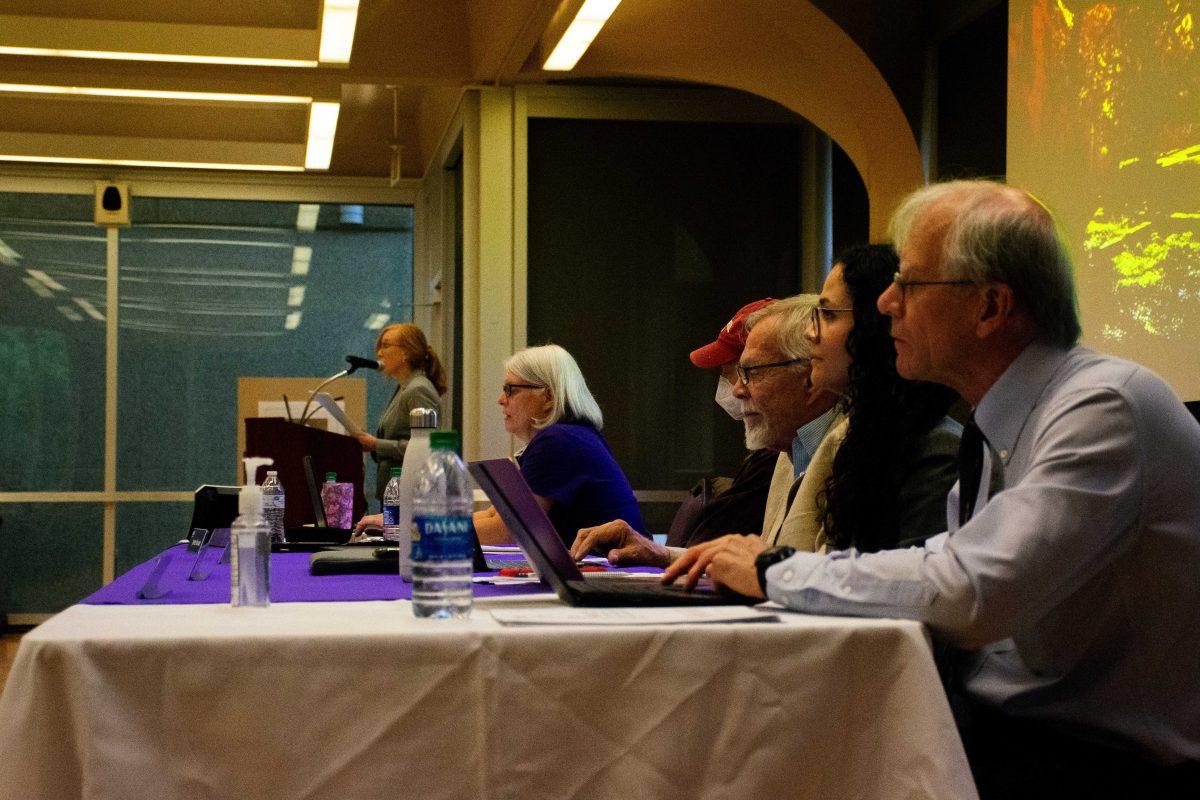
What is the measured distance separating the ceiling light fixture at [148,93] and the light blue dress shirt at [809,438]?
14.5 ft

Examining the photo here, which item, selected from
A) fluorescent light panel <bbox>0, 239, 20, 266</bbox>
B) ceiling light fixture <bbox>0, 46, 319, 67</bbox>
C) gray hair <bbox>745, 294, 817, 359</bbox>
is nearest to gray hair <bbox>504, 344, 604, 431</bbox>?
gray hair <bbox>745, 294, 817, 359</bbox>

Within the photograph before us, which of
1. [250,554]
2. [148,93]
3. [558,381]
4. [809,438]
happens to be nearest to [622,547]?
[809,438]

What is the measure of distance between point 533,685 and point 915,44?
4.68m

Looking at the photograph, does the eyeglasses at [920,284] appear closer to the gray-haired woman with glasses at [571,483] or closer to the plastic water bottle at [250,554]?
the plastic water bottle at [250,554]

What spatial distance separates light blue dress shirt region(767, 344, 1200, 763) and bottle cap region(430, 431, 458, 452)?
0.43 meters

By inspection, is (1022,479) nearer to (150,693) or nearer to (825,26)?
(150,693)

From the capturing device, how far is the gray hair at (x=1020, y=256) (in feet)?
5.91

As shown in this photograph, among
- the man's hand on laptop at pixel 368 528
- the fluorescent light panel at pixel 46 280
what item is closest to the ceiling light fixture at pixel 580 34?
the man's hand on laptop at pixel 368 528

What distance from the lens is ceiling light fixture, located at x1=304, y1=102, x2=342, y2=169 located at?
6.73 m

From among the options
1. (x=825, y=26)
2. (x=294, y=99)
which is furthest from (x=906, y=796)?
(x=294, y=99)

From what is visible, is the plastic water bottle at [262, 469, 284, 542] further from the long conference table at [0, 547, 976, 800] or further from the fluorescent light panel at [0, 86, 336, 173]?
the fluorescent light panel at [0, 86, 336, 173]

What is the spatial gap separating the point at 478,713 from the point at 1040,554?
643 millimetres

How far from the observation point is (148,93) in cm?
643

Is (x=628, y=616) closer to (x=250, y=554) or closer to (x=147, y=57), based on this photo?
(x=250, y=554)
